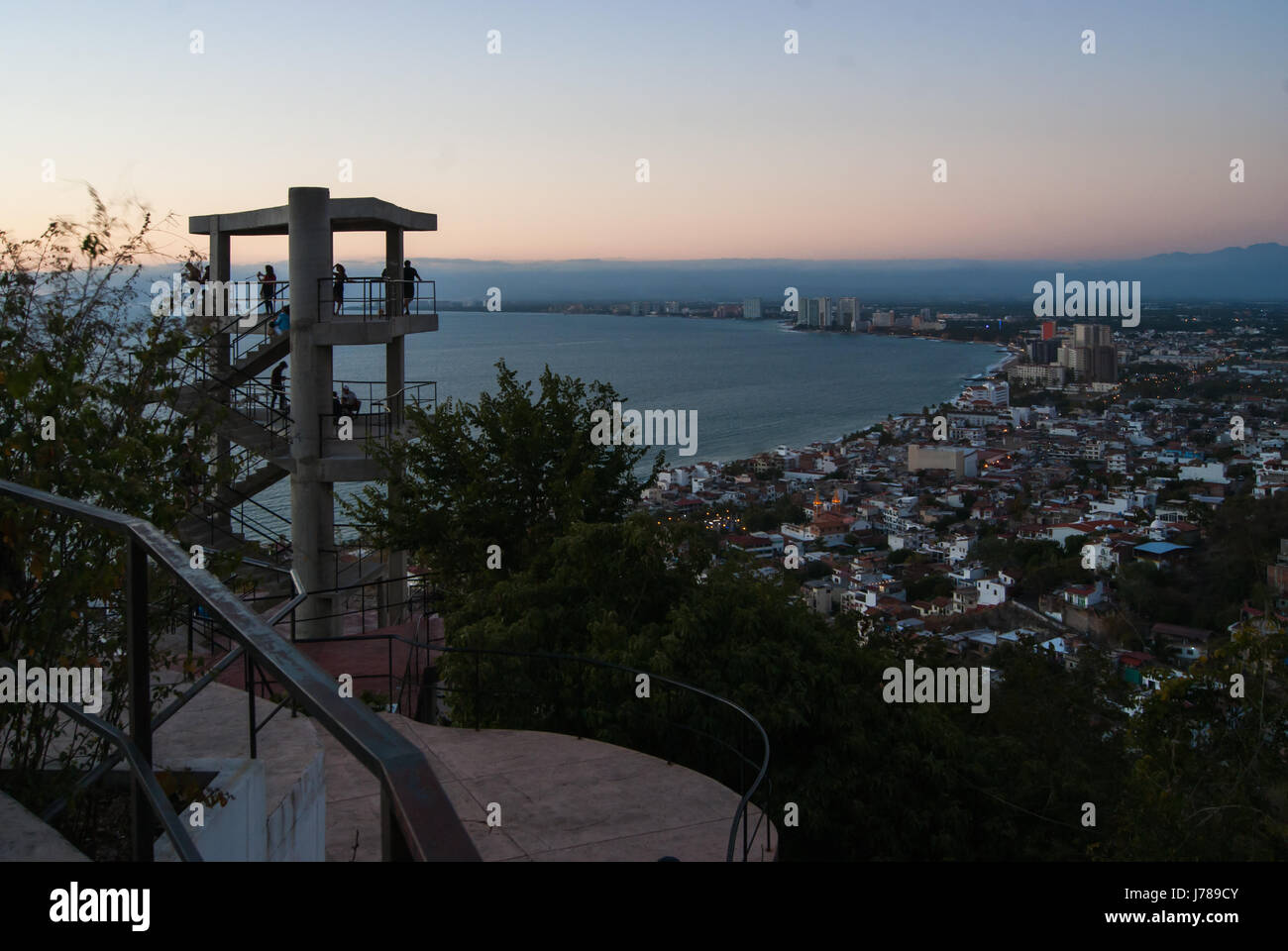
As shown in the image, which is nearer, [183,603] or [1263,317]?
[183,603]

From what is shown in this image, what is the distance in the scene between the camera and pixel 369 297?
19.6 metres

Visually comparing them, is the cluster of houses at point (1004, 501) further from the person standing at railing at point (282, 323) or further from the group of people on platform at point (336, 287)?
the person standing at railing at point (282, 323)

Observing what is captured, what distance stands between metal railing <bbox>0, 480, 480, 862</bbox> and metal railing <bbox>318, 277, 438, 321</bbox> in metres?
16.7

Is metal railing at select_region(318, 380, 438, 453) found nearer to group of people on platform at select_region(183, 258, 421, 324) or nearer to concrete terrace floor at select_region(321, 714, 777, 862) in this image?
group of people on platform at select_region(183, 258, 421, 324)

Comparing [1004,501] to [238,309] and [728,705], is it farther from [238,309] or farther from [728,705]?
[728,705]


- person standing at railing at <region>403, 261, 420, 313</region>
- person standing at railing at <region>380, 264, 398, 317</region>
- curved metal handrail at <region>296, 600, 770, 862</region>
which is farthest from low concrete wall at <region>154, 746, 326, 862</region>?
person standing at railing at <region>403, 261, 420, 313</region>

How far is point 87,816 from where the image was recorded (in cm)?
448

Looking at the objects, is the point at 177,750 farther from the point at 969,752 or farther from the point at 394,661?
the point at 969,752

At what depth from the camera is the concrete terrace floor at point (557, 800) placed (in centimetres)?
782

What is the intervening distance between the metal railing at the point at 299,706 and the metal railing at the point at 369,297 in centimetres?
1670

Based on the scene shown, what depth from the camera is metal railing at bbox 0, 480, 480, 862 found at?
140 centimetres

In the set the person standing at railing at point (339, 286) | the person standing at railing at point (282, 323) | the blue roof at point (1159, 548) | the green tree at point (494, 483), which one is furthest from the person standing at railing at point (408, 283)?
the blue roof at point (1159, 548)
